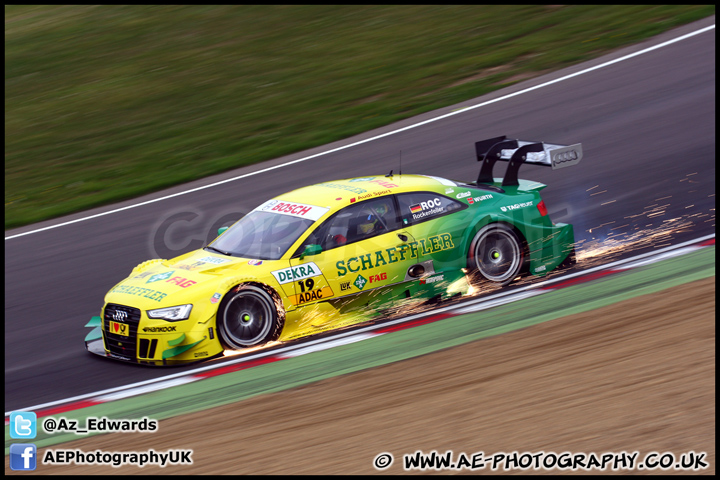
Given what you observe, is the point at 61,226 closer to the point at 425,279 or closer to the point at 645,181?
the point at 425,279

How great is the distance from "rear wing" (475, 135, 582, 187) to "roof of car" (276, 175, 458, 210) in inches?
30.4

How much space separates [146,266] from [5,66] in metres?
14.4

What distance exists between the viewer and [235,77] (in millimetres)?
17891

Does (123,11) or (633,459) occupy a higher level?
(123,11)

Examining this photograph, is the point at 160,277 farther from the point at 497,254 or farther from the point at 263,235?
the point at 497,254

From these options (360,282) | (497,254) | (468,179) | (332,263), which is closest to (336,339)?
(360,282)

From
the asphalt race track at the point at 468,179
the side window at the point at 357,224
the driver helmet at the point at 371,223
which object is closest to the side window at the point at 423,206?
the side window at the point at 357,224

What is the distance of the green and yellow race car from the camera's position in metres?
7.46

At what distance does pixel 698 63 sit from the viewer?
1459cm

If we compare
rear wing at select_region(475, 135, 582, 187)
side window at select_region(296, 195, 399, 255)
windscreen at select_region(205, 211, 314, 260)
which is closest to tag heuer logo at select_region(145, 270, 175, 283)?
windscreen at select_region(205, 211, 314, 260)

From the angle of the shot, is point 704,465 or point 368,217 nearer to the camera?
point 704,465

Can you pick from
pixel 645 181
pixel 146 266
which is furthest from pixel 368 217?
pixel 645 181

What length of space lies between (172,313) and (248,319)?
726 millimetres

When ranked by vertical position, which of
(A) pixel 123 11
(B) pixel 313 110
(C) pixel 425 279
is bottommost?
(C) pixel 425 279
